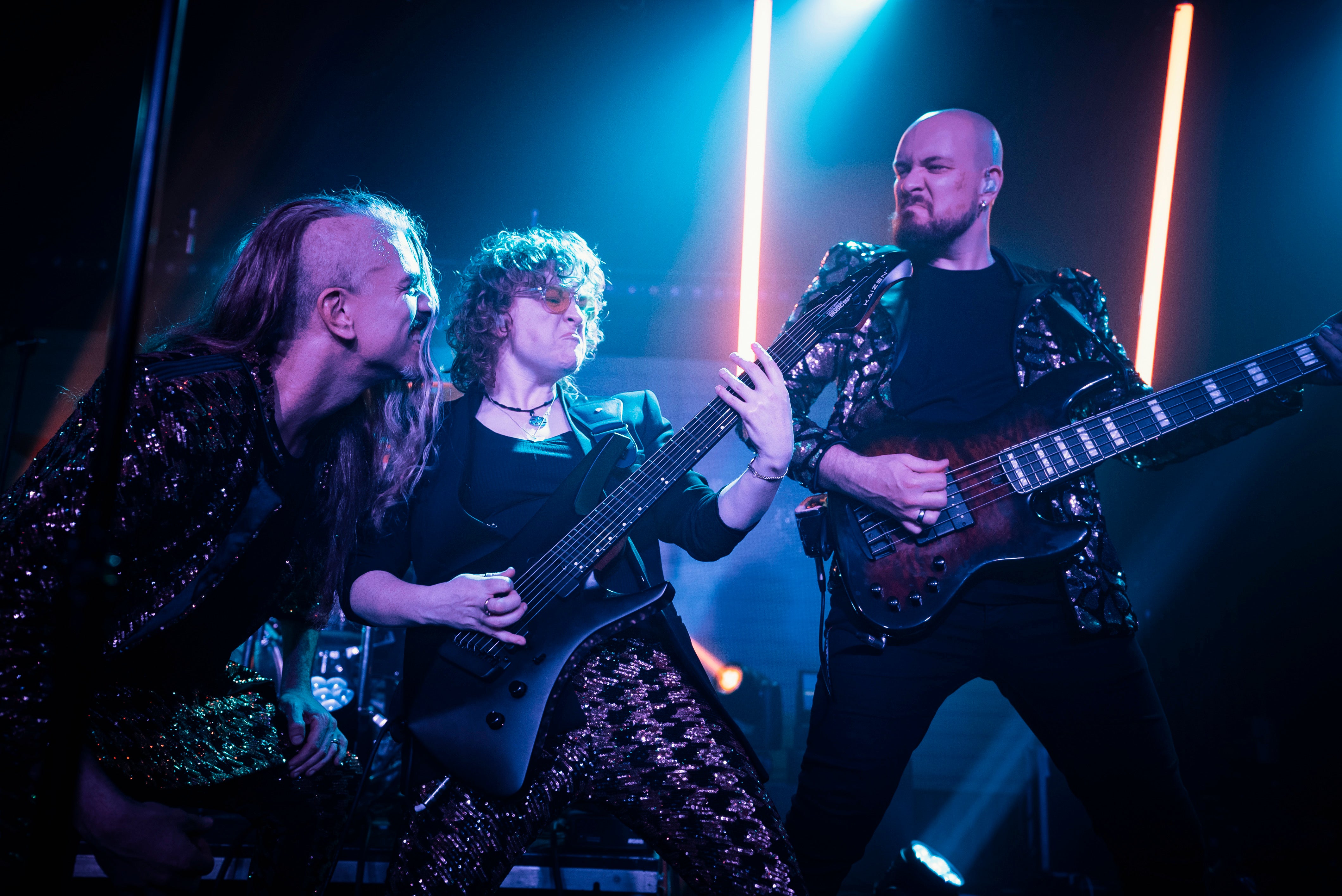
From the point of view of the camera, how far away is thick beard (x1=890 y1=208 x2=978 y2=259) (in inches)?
102

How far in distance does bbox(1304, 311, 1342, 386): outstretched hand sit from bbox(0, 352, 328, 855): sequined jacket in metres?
3.01

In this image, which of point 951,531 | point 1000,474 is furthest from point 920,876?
point 1000,474

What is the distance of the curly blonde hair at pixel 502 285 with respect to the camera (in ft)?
8.98

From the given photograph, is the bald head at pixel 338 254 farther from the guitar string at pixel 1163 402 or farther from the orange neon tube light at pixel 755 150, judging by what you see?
the orange neon tube light at pixel 755 150

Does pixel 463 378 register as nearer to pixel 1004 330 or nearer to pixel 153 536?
pixel 153 536

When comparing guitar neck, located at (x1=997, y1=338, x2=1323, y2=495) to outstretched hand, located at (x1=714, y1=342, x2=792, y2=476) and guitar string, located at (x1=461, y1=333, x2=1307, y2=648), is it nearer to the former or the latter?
guitar string, located at (x1=461, y1=333, x2=1307, y2=648)

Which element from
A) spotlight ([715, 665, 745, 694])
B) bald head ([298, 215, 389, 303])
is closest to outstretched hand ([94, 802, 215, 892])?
Result: bald head ([298, 215, 389, 303])

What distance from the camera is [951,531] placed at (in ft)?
7.18

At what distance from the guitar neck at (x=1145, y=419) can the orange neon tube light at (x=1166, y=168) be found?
104 inches

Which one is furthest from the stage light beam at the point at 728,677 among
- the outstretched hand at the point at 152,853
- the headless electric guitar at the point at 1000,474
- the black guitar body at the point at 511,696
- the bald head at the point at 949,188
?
the outstretched hand at the point at 152,853

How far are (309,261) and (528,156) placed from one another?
3824 mm

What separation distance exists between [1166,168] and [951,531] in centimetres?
424

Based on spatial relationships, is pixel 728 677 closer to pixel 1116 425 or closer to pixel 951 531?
pixel 951 531

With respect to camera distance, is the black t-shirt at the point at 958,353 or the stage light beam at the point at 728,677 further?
the stage light beam at the point at 728,677
